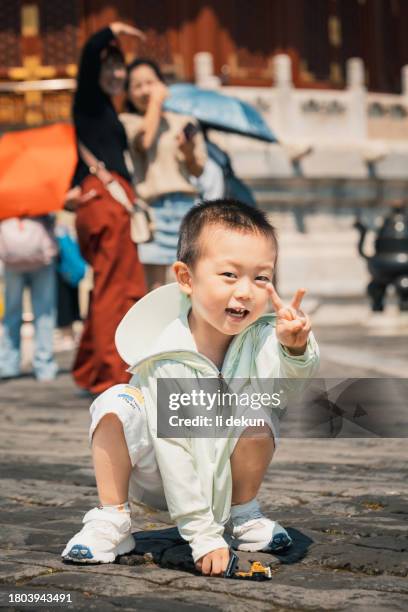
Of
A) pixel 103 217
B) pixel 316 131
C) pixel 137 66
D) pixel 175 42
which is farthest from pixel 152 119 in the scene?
pixel 175 42

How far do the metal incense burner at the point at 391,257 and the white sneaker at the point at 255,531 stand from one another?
8.64 meters

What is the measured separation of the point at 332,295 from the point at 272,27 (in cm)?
359

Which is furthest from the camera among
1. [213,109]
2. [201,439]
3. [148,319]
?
[213,109]

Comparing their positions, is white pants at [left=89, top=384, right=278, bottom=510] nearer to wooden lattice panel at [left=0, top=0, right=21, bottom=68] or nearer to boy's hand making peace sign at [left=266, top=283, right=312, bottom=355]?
boy's hand making peace sign at [left=266, top=283, right=312, bottom=355]

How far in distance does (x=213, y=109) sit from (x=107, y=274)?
2179mm

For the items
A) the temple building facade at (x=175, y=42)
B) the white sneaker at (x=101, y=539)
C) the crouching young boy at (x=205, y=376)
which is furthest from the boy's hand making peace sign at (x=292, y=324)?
the temple building facade at (x=175, y=42)

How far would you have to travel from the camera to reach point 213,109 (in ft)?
26.6

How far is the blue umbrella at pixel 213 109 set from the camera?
8031mm

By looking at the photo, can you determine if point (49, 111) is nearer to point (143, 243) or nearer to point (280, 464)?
point (143, 243)

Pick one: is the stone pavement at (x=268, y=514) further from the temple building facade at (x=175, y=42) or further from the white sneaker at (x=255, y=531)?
the temple building facade at (x=175, y=42)

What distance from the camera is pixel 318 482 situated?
405 cm

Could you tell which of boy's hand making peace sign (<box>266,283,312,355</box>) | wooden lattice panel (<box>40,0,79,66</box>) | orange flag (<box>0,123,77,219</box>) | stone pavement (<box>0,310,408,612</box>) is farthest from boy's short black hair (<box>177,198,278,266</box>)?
wooden lattice panel (<box>40,0,79,66</box>)

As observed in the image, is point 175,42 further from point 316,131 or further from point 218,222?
point 218,222

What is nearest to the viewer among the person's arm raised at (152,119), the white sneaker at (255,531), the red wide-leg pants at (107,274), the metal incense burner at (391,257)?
the white sneaker at (255,531)
